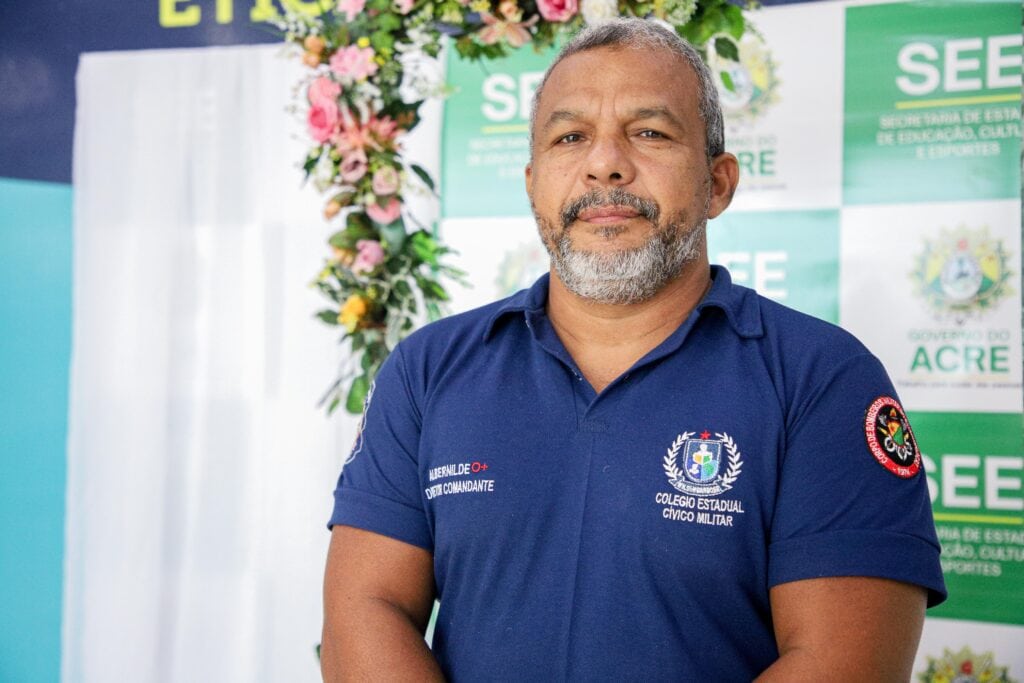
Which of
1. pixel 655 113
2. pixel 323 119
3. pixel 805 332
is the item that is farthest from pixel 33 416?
pixel 805 332

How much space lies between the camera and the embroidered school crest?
124 centimetres

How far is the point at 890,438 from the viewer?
124 cm

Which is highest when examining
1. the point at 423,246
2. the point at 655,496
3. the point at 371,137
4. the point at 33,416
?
the point at 371,137

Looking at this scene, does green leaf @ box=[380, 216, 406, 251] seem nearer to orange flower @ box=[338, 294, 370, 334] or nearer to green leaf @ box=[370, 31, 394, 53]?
orange flower @ box=[338, 294, 370, 334]

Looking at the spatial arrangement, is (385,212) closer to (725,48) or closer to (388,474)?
(725,48)

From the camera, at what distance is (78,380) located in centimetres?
378

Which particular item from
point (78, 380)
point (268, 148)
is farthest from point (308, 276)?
point (78, 380)

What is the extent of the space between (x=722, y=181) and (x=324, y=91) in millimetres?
1214

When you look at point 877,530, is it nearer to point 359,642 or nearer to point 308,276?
point 359,642

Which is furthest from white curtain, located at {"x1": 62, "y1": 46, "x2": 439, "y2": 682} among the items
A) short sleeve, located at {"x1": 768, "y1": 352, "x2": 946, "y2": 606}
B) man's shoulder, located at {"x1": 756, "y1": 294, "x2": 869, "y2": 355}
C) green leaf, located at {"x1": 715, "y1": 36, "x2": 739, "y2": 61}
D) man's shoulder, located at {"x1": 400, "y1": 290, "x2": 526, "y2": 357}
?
short sleeve, located at {"x1": 768, "y1": 352, "x2": 946, "y2": 606}

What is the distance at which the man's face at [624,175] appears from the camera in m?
1.39

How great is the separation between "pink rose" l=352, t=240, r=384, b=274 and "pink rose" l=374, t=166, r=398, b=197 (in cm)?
13

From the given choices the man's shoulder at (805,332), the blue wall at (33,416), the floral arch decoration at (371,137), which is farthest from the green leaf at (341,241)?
the blue wall at (33,416)

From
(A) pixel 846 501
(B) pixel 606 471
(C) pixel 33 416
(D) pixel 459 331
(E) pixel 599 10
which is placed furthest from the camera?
(C) pixel 33 416
